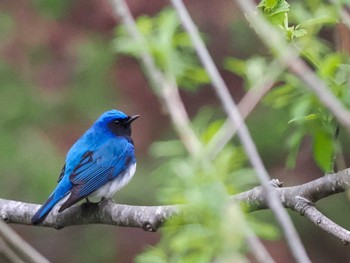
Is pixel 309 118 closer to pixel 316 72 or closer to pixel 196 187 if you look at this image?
pixel 316 72

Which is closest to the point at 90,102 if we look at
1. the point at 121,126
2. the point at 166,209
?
the point at 121,126

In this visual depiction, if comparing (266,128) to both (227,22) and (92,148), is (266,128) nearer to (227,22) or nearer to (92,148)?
(227,22)

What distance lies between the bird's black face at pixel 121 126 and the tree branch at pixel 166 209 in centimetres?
151

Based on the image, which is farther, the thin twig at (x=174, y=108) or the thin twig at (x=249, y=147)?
the thin twig at (x=174, y=108)

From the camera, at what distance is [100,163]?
612 cm

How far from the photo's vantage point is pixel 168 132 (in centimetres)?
964

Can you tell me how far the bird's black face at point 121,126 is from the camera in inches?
259

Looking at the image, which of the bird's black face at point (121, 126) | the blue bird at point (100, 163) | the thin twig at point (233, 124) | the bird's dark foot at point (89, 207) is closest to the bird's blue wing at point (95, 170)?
the blue bird at point (100, 163)

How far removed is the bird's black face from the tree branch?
4.95ft

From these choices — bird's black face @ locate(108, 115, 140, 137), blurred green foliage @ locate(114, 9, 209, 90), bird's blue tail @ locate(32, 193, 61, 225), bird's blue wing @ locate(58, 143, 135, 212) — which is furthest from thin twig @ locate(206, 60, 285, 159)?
bird's black face @ locate(108, 115, 140, 137)

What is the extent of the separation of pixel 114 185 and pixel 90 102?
3.76m

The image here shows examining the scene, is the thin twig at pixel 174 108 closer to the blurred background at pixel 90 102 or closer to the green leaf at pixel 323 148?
the green leaf at pixel 323 148

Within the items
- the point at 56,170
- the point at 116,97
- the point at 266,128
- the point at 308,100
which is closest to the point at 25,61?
the point at 116,97

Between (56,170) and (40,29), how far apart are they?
5.53ft
